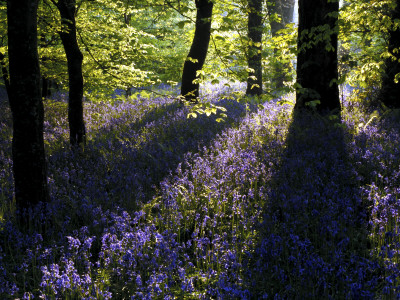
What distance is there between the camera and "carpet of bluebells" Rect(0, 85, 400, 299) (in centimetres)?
267

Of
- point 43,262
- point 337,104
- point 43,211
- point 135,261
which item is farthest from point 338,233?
point 337,104

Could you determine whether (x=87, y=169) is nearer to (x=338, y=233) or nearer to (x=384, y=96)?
(x=338, y=233)

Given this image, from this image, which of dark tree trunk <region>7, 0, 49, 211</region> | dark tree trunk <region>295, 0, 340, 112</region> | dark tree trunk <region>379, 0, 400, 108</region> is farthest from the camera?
dark tree trunk <region>379, 0, 400, 108</region>

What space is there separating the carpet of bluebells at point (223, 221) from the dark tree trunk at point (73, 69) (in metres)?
0.46

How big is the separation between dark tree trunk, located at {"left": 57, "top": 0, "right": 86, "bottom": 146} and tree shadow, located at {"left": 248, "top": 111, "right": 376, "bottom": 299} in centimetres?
427

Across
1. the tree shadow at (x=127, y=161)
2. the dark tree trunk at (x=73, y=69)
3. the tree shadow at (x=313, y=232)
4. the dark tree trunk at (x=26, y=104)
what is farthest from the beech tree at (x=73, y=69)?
the tree shadow at (x=313, y=232)

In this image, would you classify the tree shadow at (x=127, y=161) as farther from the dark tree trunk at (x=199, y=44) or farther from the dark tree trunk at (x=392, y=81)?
the dark tree trunk at (x=392, y=81)

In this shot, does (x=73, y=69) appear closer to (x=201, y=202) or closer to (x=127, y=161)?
(x=127, y=161)

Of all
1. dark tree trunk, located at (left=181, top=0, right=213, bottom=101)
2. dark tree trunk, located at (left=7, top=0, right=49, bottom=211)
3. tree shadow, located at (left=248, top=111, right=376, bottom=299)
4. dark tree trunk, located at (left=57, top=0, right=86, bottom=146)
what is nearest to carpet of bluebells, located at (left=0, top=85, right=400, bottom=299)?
tree shadow, located at (left=248, top=111, right=376, bottom=299)

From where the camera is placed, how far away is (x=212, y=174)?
4727mm

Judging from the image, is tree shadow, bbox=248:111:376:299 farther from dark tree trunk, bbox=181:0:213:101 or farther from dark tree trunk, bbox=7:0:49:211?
dark tree trunk, bbox=181:0:213:101

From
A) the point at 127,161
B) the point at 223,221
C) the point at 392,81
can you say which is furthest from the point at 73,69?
the point at 392,81

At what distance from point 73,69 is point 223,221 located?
4746 mm

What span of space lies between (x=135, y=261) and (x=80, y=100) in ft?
16.4
